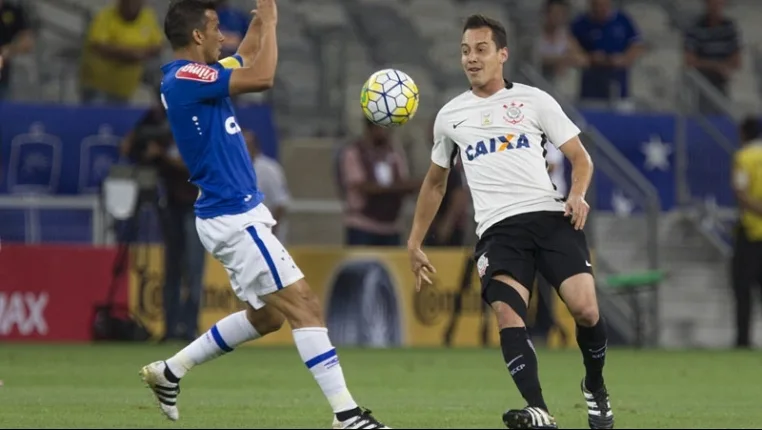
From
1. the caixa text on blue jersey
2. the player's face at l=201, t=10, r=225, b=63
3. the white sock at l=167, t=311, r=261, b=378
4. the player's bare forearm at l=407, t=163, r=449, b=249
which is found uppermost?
the player's face at l=201, t=10, r=225, b=63

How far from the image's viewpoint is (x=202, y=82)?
9.59 m

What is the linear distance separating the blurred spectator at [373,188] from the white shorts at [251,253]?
10.2m

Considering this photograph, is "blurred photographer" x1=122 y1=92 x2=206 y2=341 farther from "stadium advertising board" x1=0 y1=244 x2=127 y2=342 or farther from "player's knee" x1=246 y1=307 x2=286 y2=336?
"player's knee" x1=246 y1=307 x2=286 y2=336

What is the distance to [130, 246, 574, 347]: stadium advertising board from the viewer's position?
19.9 metres

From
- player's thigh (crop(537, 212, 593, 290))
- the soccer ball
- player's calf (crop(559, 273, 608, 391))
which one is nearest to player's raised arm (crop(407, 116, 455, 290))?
the soccer ball

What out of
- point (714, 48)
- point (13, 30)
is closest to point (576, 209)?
point (13, 30)

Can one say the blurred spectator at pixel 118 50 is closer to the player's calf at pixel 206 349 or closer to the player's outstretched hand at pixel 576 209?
the player's calf at pixel 206 349

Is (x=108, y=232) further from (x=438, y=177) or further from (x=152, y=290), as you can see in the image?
(x=438, y=177)

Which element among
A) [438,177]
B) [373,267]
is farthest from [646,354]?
[438,177]

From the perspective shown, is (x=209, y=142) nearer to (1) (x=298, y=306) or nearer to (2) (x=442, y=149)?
(1) (x=298, y=306)

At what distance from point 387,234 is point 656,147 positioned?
4378 mm

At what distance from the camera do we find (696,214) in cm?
2255

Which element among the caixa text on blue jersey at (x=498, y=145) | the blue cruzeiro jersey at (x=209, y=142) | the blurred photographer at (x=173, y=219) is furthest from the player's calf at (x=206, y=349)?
the blurred photographer at (x=173, y=219)

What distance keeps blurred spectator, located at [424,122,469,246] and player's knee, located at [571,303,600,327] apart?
10341 millimetres
